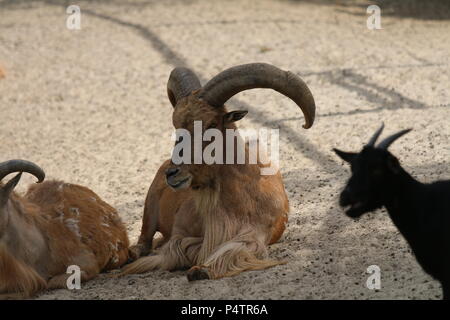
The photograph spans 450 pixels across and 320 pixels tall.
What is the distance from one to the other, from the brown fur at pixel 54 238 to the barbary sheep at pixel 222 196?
316 millimetres

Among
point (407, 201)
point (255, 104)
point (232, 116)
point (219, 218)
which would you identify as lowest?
point (219, 218)

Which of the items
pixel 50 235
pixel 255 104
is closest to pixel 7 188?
pixel 50 235

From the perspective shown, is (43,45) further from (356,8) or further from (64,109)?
(356,8)

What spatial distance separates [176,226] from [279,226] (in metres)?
0.84

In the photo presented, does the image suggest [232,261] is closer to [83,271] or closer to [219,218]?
[219,218]

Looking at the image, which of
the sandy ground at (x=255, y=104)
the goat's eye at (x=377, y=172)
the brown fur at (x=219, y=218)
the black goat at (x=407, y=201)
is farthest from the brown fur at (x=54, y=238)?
the goat's eye at (x=377, y=172)

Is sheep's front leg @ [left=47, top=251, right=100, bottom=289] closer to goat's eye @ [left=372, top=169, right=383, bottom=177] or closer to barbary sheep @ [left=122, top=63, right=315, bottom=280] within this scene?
barbary sheep @ [left=122, top=63, right=315, bottom=280]

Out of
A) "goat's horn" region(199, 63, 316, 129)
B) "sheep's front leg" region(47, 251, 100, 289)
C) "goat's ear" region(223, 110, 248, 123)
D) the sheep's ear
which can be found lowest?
"sheep's front leg" region(47, 251, 100, 289)

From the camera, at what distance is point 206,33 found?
15.1m

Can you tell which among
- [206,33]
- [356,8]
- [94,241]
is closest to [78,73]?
[206,33]

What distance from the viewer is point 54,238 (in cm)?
660

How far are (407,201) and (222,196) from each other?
1874 millimetres

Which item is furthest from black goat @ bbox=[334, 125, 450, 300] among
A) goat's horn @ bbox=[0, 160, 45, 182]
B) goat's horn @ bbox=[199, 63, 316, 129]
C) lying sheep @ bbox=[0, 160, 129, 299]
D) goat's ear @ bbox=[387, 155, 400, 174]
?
lying sheep @ bbox=[0, 160, 129, 299]

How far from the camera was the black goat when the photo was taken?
4949 millimetres
